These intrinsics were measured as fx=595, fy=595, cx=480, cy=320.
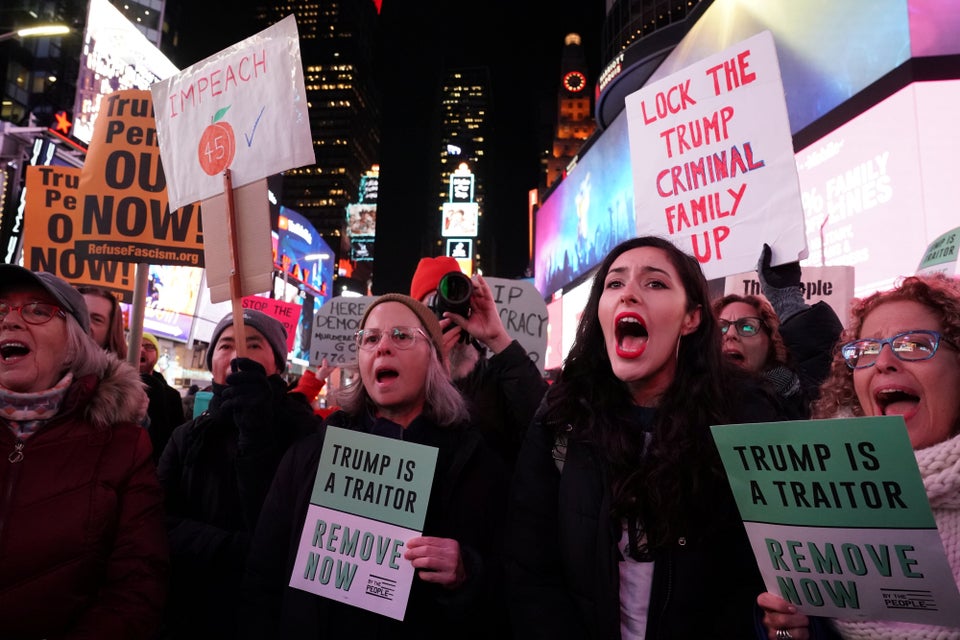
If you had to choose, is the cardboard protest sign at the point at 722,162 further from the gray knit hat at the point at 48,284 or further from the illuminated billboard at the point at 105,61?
the illuminated billboard at the point at 105,61

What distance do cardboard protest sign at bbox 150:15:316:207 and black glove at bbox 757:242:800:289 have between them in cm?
233

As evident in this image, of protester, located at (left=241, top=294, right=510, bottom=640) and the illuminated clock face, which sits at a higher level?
the illuminated clock face

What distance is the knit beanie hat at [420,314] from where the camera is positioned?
2506 mm

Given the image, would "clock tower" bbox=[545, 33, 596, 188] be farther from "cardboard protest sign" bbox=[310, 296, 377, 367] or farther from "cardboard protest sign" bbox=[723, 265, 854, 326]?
"cardboard protest sign" bbox=[723, 265, 854, 326]

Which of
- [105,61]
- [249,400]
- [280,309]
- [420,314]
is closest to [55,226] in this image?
[280,309]

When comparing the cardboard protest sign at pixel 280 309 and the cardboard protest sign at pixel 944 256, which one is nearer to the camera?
the cardboard protest sign at pixel 944 256

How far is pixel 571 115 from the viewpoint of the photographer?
93812 millimetres

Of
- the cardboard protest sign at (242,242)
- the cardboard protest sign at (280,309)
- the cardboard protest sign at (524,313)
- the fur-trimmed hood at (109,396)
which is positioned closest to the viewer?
the fur-trimmed hood at (109,396)

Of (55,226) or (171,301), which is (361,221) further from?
(55,226)

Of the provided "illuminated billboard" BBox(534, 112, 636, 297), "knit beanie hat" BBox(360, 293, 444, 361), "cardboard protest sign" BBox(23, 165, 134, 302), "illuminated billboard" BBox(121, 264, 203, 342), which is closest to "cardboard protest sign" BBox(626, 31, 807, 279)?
"knit beanie hat" BBox(360, 293, 444, 361)

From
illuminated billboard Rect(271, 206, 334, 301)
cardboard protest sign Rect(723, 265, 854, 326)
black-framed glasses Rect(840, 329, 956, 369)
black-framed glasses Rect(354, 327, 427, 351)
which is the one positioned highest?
illuminated billboard Rect(271, 206, 334, 301)

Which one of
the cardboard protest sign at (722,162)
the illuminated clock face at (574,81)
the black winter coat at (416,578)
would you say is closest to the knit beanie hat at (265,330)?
the black winter coat at (416,578)

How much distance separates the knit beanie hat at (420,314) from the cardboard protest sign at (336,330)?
14.2ft

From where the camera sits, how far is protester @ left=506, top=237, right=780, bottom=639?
65.8 inches
